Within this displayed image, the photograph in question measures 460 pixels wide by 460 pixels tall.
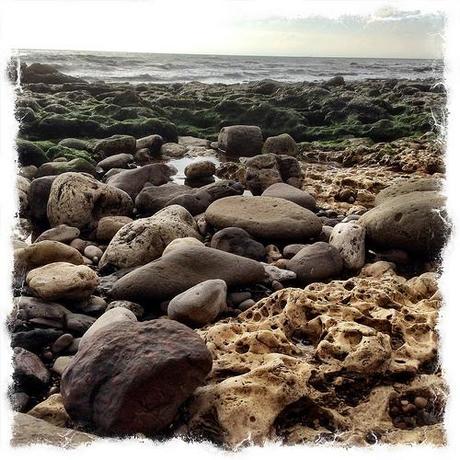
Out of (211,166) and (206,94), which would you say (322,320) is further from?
(206,94)

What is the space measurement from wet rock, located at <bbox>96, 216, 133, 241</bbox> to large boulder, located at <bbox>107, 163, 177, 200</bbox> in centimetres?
127

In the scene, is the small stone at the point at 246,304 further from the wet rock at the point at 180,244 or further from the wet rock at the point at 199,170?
the wet rock at the point at 199,170

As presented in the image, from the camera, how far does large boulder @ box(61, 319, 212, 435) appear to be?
2.20m

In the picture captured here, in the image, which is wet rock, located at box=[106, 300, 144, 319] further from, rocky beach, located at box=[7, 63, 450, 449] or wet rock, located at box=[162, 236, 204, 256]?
wet rock, located at box=[162, 236, 204, 256]

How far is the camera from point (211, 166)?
7777mm

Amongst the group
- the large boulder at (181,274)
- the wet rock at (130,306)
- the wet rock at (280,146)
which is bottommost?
the wet rock at (130,306)

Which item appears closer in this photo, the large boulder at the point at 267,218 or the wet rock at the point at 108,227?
the large boulder at the point at 267,218

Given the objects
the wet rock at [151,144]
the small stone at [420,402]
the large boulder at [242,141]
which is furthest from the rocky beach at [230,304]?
the large boulder at [242,141]

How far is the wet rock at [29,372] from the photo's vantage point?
9.26ft

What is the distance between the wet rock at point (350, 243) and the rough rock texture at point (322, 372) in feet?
3.32

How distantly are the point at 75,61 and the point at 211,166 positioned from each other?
2986 centimetres

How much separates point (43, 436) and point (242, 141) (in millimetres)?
8491

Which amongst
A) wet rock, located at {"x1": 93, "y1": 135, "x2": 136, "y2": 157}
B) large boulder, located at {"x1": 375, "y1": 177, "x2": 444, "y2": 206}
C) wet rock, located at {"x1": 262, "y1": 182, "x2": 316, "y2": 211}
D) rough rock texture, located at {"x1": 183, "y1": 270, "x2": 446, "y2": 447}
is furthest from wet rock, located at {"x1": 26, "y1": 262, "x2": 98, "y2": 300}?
wet rock, located at {"x1": 93, "y1": 135, "x2": 136, "y2": 157}

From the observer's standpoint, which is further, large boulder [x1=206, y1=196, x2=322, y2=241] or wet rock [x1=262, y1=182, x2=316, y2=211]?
wet rock [x1=262, y1=182, x2=316, y2=211]
